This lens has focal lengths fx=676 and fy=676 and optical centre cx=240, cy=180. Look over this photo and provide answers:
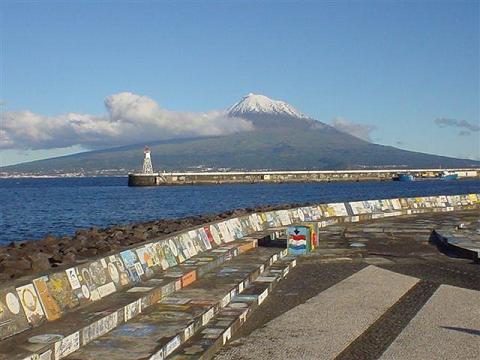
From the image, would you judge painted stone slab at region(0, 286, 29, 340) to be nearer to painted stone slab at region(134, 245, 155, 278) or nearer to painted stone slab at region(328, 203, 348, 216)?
painted stone slab at region(134, 245, 155, 278)

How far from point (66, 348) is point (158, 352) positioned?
4.35ft

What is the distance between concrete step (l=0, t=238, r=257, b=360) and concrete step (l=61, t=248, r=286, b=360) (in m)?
0.15

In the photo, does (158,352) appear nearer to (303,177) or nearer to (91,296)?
(91,296)

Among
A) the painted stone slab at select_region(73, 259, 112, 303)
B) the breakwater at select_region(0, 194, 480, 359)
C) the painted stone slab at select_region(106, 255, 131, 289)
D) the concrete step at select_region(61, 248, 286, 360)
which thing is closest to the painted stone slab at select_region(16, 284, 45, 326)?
the breakwater at select_region(0, 194, 480, 359)

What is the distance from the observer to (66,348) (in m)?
9.78

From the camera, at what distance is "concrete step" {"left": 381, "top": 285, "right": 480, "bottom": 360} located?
10445 mm

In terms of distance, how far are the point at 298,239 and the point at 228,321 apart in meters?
10.4

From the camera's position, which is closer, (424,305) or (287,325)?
(287,325)

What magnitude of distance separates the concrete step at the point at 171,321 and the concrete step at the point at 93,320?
15cm

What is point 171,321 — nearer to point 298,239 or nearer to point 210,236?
point 210,236

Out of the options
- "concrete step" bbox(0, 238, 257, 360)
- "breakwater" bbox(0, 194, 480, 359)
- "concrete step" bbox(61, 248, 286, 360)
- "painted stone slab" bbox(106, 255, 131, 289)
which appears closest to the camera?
"concrete step" bbox(0, 238, 257, 360)

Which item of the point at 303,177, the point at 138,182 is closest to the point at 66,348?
the point at 138,182

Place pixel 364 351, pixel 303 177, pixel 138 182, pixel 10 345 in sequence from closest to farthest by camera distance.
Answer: pixel 10 345 < pixel 364 351 < pixel 138 182 < pixel 303 177

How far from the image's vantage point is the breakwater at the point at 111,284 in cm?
1016
